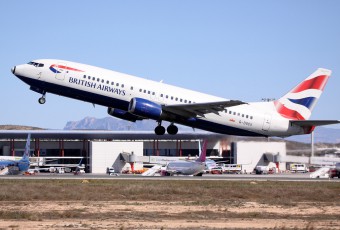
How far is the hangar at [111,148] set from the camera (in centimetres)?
11656

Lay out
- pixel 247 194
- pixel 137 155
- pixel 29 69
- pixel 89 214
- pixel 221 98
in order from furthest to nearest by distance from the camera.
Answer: pixel 137 155, pixel 221 98, pixel 29 69, pixel 247 194, pixel 89 214

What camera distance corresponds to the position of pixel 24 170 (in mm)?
90875

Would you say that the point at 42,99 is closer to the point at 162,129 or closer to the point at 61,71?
the point at 61,71

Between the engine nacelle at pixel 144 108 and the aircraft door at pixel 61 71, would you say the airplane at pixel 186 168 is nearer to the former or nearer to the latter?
the engine nacelle at pixel 144 108

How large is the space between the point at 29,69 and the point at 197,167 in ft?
107

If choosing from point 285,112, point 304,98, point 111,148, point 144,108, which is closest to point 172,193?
point 144,108

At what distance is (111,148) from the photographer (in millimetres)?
123375

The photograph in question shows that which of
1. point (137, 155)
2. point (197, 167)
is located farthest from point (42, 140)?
point (197, 167)

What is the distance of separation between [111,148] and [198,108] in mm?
66019

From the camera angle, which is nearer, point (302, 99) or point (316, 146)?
point (302, 99)

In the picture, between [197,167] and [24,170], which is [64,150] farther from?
[197,167]

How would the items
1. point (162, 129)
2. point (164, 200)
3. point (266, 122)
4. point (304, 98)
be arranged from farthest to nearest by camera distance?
1. point (304, 98)
2. point (266, 122)
3. point (162, 129)
4. point (164, 200)

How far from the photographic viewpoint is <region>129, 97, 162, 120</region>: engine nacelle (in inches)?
2240

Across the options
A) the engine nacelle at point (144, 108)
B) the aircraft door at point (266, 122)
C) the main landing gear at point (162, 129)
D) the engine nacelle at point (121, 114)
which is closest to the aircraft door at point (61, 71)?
the engine nacelle at point (144, 108)
